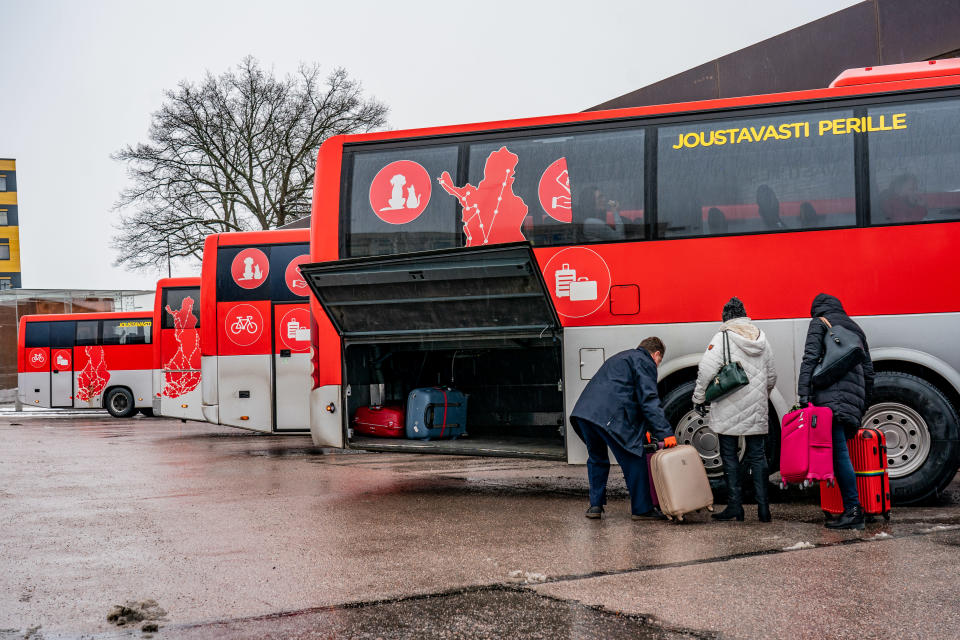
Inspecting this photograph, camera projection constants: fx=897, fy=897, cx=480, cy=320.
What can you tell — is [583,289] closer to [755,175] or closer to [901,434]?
[755,175]

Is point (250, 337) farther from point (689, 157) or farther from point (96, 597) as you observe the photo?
point (96, 597)

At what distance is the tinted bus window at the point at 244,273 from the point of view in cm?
1492

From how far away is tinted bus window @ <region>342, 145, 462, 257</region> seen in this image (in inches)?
342

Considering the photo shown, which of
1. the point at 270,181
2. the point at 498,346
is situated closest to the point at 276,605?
the point at 498,346

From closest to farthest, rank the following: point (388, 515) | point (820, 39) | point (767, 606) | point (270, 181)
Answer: point (767, 606)
point (388, 515)
point (820, 39)
point (270, 181)

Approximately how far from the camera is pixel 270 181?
32.5m

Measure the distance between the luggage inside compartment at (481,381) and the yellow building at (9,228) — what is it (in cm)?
6255

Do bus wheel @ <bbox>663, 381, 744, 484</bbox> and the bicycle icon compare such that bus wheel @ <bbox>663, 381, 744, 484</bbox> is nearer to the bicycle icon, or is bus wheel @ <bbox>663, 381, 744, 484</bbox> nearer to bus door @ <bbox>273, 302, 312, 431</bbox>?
bus door @ <bbox>273, 302, 312, 431</bbox>

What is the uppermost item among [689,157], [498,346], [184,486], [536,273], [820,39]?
[820,39]

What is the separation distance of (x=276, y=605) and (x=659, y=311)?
4.52 metres

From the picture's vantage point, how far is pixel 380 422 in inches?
375

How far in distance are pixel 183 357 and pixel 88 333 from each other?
953 centimetres

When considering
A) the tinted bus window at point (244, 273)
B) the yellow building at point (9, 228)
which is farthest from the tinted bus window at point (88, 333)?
the yellow building at point (9, 228)

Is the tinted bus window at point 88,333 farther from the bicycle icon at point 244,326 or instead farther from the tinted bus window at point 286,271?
the tinted bus window at point 286,271
